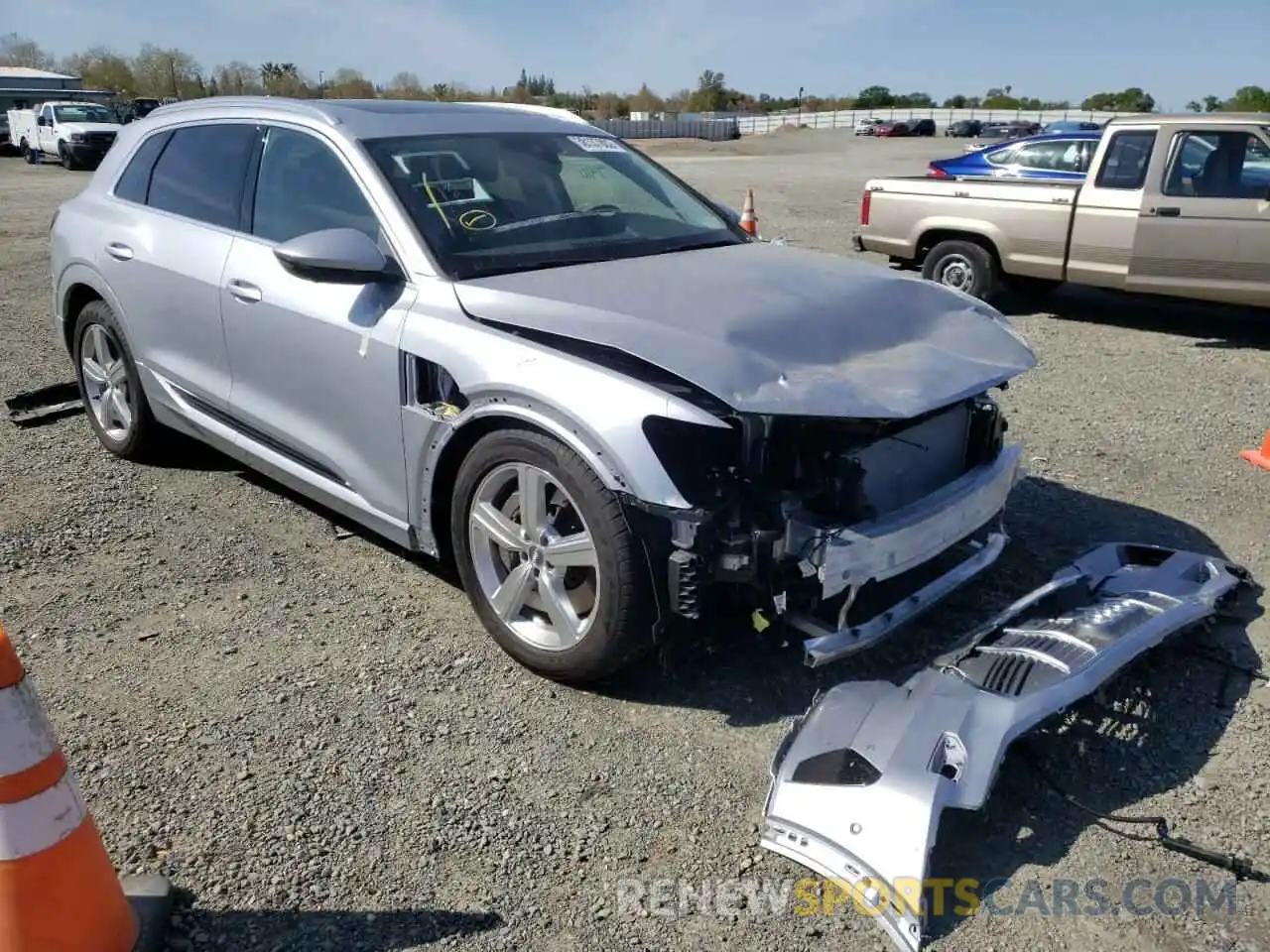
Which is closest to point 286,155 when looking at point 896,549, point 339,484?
point 339,484

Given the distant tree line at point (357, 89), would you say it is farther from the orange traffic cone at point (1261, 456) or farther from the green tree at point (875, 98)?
the orange traffic cone at point (1261, 456)

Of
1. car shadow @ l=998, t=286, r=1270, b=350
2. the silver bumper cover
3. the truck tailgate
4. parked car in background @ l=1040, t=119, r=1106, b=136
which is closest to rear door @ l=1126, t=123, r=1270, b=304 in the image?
car shadow @ l=998, t=286, r=1270, b=350

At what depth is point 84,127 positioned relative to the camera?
2805 centimetres

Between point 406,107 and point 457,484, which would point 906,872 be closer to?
point 457,484

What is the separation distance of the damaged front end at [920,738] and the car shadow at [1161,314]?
6.19 meters

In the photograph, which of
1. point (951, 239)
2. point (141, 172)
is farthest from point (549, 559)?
point (951, 239)

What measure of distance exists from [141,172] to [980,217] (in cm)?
719

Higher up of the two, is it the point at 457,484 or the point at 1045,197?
the point at 1045,197

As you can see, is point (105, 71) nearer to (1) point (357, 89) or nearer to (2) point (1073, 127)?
(1) point (357, 89)

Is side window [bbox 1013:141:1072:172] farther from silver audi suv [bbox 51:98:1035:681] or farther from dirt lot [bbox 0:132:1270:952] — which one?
→ silver audi suv [bbox 51:98:1035:681]

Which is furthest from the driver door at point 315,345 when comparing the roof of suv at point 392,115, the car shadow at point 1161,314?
the car shadow at point 1161,314

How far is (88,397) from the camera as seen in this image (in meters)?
5.56

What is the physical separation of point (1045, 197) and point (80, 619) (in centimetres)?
831

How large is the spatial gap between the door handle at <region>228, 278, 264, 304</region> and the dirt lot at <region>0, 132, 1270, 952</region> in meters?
1.08
